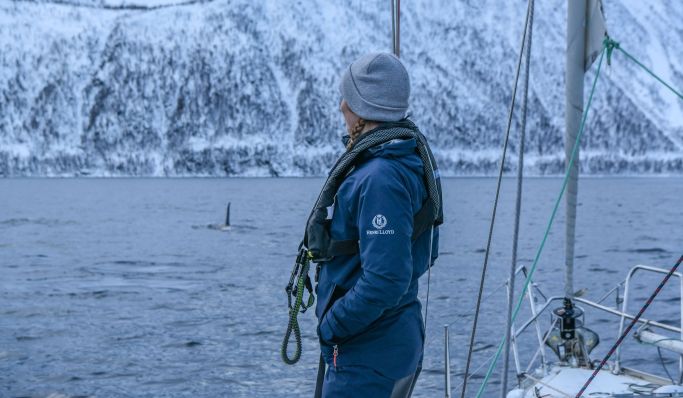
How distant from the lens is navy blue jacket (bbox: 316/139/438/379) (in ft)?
11.6

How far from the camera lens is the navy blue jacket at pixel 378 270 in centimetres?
355

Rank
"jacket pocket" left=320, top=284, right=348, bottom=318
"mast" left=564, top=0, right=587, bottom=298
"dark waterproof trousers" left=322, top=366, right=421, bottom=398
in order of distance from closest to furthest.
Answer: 1. "dark waterproof trousers" left=322, top=366, right=421, bottom=398
2. "jacket pocket" left=320, top=284, right=348, bottom=318
3. "mast" left=564, top=0, right=587, bottom=298

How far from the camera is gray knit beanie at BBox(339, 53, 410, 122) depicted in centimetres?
386

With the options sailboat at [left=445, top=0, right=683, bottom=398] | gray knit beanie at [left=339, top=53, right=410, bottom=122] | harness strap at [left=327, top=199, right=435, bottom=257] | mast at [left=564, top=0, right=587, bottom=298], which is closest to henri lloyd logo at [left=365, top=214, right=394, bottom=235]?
harness strap at [left=327, top=199, right=435, bottom=257]

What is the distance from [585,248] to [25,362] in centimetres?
3540

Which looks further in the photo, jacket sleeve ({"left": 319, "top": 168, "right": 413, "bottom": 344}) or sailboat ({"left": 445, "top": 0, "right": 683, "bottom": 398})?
sailboat ({"left": 445, "top": 0, "right": 683, "bottom": 398})

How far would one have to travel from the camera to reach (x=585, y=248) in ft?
148

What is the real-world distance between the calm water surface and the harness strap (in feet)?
15.7

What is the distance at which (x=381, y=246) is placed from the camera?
11.6 ft

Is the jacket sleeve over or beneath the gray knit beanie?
beneath

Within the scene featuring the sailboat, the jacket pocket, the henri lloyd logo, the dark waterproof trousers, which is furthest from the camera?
the sailboat

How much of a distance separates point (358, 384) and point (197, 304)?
19742 millimetres

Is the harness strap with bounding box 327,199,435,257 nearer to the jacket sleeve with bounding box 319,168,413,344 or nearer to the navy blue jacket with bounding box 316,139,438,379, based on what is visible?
the navy blue jacket with bounding box 316,139,438,379

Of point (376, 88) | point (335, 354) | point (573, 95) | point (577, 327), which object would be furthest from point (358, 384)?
point (577, 327)
